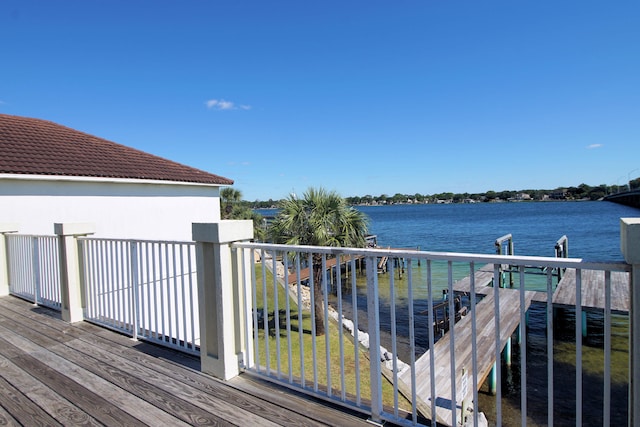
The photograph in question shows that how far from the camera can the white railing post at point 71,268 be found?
180 inches

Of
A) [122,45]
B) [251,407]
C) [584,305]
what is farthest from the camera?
[122,45]

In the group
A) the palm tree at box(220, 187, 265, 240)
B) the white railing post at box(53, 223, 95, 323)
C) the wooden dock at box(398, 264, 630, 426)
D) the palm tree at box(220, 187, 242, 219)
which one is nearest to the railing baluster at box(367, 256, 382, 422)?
the wooden dock at box(398, 264, 630, 426)

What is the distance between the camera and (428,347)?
340 inches

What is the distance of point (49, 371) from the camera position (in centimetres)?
313

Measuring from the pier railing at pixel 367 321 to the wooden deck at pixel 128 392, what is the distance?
0.16 meters

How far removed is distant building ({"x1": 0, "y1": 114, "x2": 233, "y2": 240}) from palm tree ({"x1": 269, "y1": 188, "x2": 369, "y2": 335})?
2.09 meters

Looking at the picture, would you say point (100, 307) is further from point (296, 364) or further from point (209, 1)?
point (209, 1)

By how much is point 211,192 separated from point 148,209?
2077 millimetres

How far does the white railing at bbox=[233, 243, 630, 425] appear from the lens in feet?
5.96

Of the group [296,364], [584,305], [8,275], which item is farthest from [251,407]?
[584,305]

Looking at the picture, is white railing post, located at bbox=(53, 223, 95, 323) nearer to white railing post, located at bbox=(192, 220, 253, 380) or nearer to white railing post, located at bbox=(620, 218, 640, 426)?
white railing post, located at bbox=(192, 220, 253, 380)

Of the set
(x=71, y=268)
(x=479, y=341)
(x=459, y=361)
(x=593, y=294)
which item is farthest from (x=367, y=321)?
(x=593, y=294)

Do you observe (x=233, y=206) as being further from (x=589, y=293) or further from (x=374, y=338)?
(x=374, y=338)

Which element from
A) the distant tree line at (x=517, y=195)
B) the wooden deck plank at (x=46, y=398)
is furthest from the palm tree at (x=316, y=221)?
the distant tree line at (x=517, y=195)
